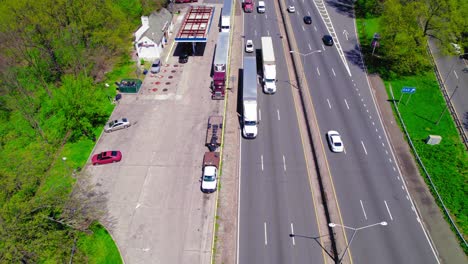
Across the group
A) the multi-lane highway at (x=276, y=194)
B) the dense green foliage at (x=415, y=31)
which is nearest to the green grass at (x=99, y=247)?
the multi-lane highway at (x=276, y=194)

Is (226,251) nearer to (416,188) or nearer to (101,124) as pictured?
(416,188)

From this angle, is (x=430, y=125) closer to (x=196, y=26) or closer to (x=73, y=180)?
(x=196, y=26)

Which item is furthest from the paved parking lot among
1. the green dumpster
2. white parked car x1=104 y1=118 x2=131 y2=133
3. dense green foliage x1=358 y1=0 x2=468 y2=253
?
dense green foliage x1=358 y1=0 x2=468 y2=253

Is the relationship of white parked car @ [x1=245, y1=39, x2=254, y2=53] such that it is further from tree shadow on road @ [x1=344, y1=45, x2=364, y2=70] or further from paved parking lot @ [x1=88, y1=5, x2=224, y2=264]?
tree shadow on road @ [x1=344, y1=45, x2=364, y2=70]

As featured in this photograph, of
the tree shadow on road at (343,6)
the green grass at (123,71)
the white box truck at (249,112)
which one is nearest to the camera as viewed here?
the white box truck at (249,112)

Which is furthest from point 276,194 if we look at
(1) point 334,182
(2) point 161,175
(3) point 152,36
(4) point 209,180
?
(3) point 152,36

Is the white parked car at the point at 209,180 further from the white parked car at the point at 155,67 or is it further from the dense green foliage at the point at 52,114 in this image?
the white parked car at the point at 155,67

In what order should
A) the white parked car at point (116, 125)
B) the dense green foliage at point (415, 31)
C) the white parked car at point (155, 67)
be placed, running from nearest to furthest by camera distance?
the white parked car at point (116, 125) → the dense green foliage at point (415, 31) → the white parked car at point (155, 67)
